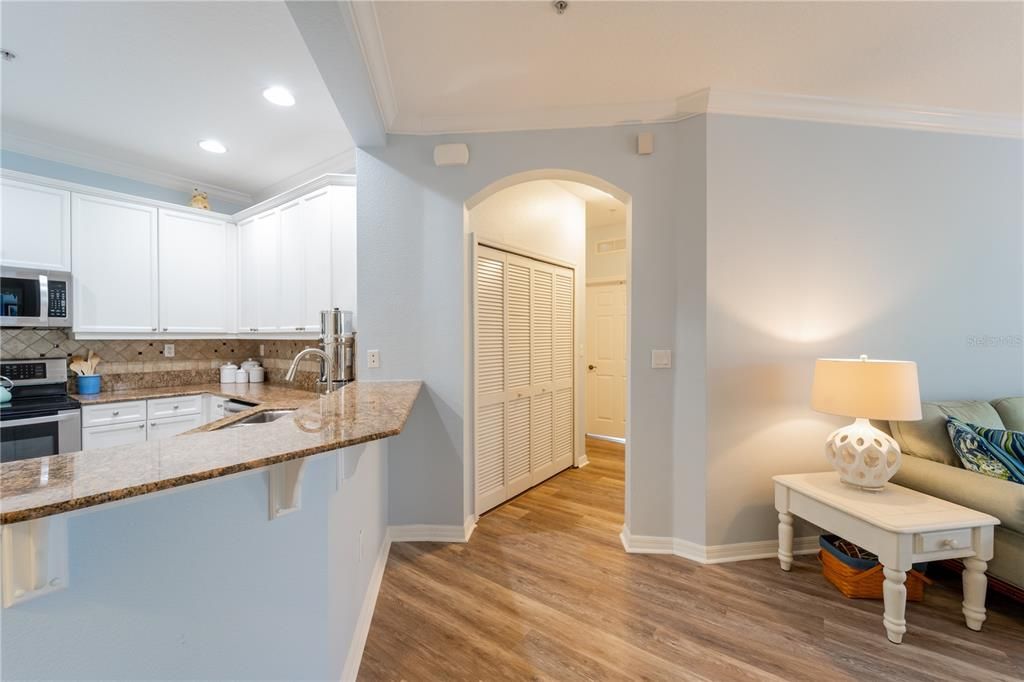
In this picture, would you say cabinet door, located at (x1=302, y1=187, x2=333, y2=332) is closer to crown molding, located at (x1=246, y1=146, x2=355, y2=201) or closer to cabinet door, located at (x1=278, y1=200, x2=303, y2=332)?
cabinet door, located at (x1=278, y1=200, x2=303, y2=332)

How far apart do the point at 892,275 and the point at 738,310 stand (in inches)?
42.5

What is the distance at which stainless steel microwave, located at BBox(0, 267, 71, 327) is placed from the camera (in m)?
2.65

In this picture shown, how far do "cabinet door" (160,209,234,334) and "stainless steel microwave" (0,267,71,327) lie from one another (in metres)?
0.55

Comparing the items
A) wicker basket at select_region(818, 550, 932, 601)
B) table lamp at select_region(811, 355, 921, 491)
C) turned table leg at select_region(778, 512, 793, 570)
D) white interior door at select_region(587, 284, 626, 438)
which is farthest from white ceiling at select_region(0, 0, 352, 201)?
wicker basket at select_region(818, 550, 932, 601)

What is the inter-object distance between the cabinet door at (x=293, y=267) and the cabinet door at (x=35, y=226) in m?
1.44

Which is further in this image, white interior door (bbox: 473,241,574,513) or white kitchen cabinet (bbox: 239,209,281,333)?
white kitchen cabinet (bbox: 239,209,281,333)

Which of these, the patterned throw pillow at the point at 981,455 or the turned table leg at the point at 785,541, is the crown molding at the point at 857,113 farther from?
the turned table leg at the point at 785,541

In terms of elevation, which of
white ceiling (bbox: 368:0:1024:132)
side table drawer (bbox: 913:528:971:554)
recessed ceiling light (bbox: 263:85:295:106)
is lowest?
side table drawer (bbox: 913:528:971:554)

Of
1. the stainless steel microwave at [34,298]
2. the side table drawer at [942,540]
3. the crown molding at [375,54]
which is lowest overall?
the side table drawer at [942,540]

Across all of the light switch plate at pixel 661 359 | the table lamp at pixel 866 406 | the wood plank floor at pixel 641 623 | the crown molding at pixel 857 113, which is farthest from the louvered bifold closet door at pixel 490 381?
the table lamp at pixel 866 406

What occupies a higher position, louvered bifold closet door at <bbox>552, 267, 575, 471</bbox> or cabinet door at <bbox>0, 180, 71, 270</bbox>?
cabinet door at <bbox>0, 180, 71, 270</bbox>

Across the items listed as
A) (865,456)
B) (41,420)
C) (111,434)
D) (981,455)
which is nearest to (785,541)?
(865,456)

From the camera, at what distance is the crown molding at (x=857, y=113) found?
7.58ft

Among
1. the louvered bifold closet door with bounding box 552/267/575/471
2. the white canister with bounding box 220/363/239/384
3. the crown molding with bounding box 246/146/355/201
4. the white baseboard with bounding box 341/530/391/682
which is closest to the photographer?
the white baseboard with bounding box 341/530/391/682
